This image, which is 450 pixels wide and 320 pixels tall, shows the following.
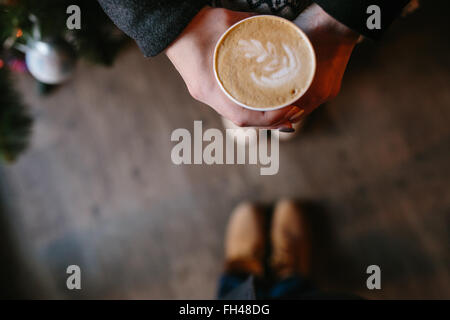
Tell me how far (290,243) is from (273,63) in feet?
2.96

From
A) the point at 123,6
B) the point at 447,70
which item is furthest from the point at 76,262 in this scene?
the point at 447,70

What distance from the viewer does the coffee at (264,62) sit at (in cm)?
60

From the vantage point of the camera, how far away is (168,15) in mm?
631

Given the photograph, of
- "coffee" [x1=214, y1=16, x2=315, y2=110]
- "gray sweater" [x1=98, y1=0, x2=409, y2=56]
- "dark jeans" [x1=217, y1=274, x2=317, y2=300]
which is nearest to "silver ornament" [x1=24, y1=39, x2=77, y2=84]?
"gray sweater" [x1=98, y1=0, x2=409, y2=56]

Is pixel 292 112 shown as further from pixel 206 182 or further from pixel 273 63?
pixel 206 182

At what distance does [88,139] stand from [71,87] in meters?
0.25

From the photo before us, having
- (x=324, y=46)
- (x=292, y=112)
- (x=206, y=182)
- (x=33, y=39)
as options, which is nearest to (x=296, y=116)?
(x=292, y=112)

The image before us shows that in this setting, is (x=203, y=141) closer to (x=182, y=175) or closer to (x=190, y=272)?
(x=182, y=175)

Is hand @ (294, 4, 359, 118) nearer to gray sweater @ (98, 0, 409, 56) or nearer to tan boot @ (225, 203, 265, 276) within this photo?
gray sweater @ (98, 0, 409, 56)

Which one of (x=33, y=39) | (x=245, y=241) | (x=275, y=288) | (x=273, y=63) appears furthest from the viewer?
(x=245, y=241)

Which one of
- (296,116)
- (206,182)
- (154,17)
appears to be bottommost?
(206,182)

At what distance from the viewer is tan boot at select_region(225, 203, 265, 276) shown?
4.19 ft

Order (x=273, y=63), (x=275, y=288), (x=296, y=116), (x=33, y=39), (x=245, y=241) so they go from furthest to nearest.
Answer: (x=245, y=241) < (x=275, y=288) < (x=33, y=39) < (x=296, y=116) < (x=273, y=63)

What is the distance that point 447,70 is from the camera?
1.27 metres
